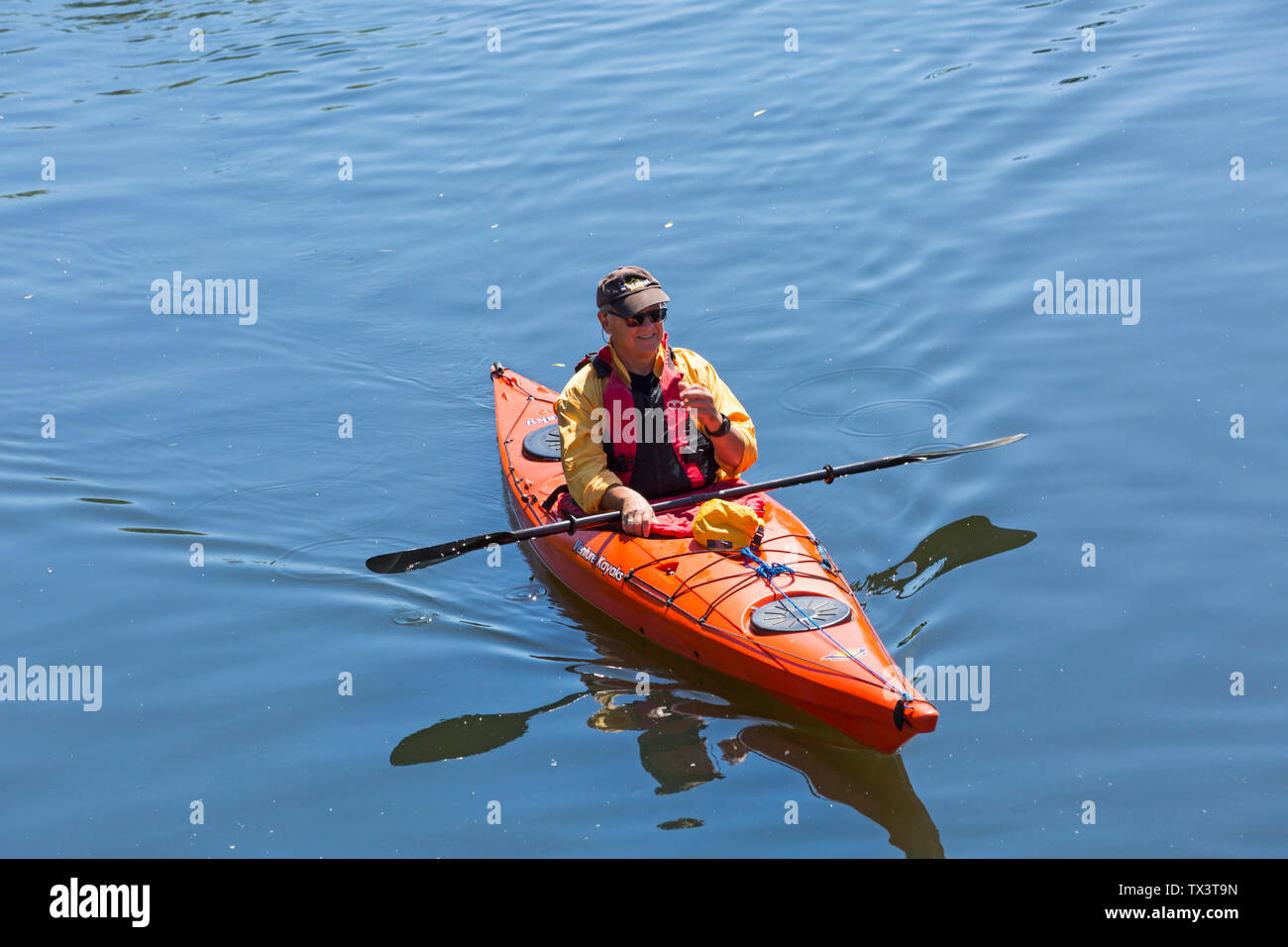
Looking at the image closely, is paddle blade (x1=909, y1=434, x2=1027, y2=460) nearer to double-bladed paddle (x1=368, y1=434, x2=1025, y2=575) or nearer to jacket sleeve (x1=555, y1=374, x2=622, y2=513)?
double-bladed paddle (x1=368, y1=434, x2=1025, y2=575)

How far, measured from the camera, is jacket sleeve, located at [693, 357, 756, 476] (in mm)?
6637

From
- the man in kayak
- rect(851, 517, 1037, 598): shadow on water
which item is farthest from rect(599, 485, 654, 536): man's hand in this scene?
rect(851, 517, 1037, 598): shadow on water

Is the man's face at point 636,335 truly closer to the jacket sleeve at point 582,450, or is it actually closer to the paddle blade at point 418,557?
the jacket sleeve at point 582,450

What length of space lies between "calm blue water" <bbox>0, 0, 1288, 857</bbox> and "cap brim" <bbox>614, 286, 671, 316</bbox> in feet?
5.67

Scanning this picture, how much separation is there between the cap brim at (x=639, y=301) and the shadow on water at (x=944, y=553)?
1918mm

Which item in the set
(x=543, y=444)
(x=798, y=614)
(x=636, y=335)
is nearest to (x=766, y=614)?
(x=798, y=614)

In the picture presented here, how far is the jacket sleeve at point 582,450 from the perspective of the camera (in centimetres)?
666

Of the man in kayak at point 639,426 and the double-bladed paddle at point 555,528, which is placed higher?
the man in kayak at point 639,426

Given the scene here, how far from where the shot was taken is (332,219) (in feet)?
41.8

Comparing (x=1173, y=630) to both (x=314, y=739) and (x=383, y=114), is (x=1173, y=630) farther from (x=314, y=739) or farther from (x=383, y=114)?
(x=383, y=114)

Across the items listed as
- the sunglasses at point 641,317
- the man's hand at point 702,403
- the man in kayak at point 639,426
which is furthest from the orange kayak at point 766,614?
the sunglasses at point 641,317

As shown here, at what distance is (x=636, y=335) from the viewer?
Answer: 6.42 metres

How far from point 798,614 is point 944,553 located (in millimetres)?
1519

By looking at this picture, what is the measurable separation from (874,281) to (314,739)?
20.6 feet
